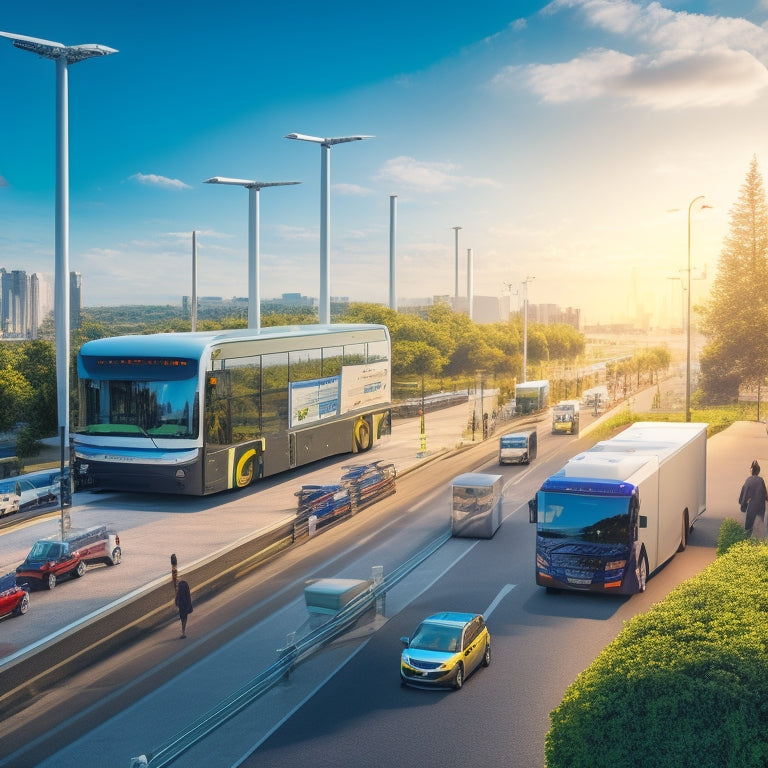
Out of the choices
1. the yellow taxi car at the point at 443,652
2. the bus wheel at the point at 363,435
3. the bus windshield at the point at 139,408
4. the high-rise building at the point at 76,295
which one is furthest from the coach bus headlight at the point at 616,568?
the high-rise building at the point at 76,295

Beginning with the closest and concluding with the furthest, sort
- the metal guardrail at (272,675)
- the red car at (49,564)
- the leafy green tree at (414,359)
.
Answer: the metal guardrail at (272,675), the red car at (49,564), the leafy green tree at (414,359)

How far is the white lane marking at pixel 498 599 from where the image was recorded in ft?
55.6

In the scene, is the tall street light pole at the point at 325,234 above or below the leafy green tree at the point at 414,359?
above

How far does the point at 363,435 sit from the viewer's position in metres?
35.8

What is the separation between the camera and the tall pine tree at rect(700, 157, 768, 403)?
68562 mm

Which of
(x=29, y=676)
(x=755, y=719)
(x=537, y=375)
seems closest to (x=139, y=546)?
(x=29, y=676)

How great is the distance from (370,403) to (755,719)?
27601 millimetres

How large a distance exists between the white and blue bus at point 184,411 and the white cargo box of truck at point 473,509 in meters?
6.71

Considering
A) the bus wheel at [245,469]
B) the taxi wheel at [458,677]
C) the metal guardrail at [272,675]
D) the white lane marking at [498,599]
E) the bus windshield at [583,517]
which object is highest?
the bus windshield at [583,517]

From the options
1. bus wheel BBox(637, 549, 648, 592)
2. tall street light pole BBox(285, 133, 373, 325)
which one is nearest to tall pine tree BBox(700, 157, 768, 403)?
tall street light pole BBox(285, 133, 373, 325)

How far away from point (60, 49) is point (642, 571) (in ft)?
69.1

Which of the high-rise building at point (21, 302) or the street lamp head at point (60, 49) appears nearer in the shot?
the street lamp head at point (60, 49)

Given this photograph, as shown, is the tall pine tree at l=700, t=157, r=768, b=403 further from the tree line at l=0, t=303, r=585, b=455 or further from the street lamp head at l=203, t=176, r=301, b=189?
the street lamp head at l=203, t=176, r=301, b=189

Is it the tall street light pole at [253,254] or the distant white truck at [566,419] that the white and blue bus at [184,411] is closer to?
the tall street light pole at [253,254]
